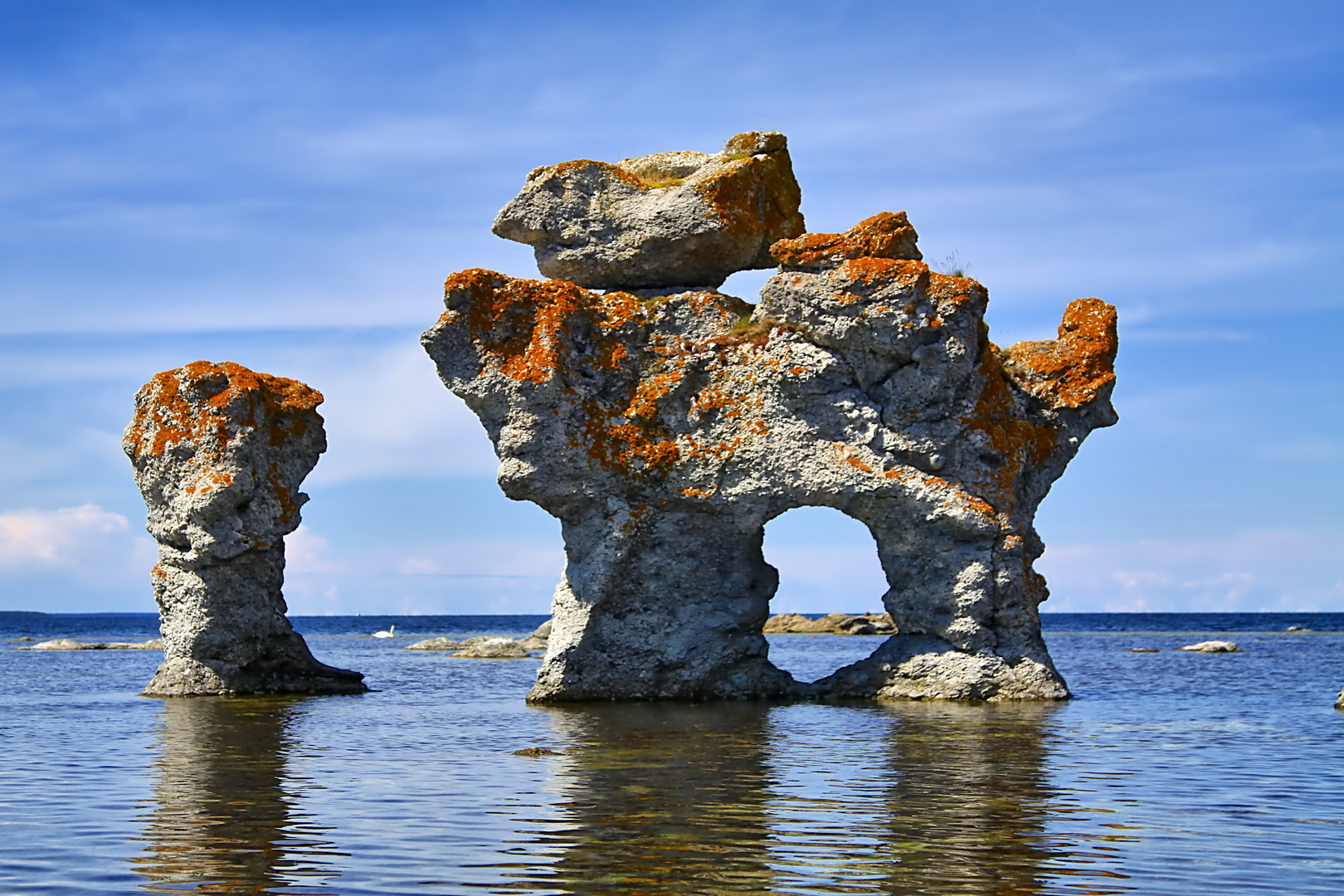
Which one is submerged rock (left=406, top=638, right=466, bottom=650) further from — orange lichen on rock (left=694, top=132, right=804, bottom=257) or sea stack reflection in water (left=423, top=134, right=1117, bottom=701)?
orange lichen on rock (left=694, top=132, right=804, bottom=257)

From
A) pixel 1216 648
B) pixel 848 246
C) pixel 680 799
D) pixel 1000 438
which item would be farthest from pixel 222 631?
pixel 1216 648

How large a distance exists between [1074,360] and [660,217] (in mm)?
8243

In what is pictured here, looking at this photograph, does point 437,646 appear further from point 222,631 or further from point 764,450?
point 764,450

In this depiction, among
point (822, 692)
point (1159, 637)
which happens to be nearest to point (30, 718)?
point (822, 692)

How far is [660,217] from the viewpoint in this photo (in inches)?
976

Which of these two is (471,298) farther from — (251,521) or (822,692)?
(822,692)

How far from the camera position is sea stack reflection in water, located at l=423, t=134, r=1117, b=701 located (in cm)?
2323

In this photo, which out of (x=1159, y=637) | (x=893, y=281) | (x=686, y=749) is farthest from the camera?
(x=1159, y=637)

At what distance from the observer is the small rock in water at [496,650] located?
4556 cm

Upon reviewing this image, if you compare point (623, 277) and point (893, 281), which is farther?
point (623, 277)

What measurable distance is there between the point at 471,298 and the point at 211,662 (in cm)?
1030

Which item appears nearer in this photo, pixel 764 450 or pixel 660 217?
pixel 764 450

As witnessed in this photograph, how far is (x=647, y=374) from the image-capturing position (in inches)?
960

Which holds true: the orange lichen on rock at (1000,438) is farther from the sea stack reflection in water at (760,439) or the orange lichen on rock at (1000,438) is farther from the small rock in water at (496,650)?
the small rock in water at (496,650)
